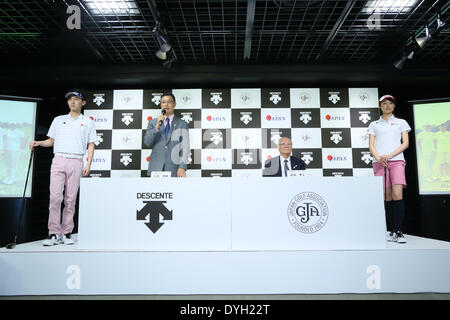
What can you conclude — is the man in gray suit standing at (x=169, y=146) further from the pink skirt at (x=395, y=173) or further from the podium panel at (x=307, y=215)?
the pink skirt at (x=395, y=173)

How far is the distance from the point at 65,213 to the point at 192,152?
176 centimetres

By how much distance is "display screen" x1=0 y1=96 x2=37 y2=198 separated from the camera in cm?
356

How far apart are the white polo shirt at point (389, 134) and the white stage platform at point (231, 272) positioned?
1.04 meters

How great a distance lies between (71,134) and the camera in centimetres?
246

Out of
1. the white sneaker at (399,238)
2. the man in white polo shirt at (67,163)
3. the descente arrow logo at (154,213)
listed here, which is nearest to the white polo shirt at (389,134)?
the white sneaker at (399,238)

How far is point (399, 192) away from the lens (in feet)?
8.16

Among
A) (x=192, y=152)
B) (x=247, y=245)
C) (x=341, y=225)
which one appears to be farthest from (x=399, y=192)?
(x=192, y=152)

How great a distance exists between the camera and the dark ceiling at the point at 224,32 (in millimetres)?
2861

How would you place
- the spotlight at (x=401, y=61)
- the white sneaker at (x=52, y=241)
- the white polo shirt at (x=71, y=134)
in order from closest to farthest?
the white sneaker at (x=52, y=241), the white polo shirt at (x=71, y=134), the spotlight at (x=401, y=61)

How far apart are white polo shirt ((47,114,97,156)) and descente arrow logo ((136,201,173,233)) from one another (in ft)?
3.25

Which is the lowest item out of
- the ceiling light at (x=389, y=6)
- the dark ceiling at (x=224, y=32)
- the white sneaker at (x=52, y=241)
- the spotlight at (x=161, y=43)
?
the white sneaker at (x=52, y=241)
